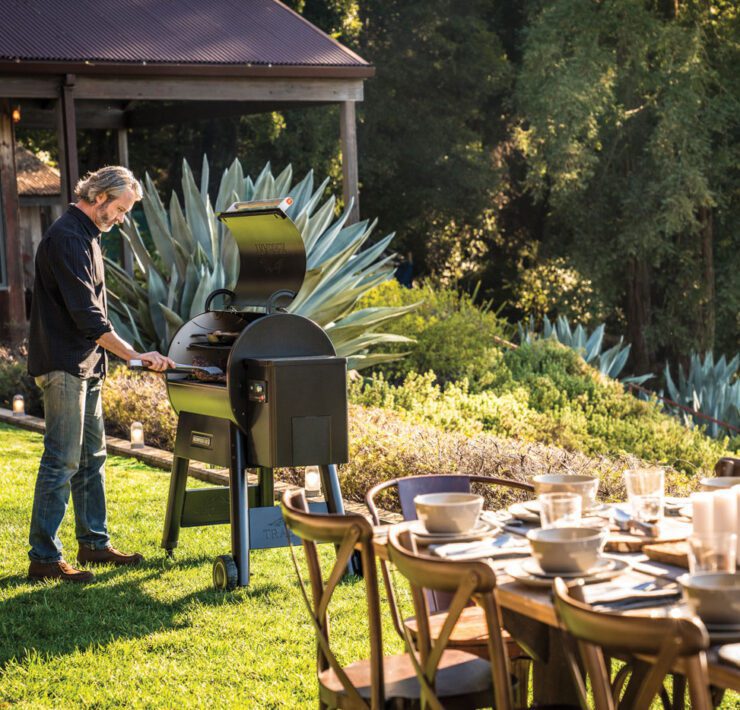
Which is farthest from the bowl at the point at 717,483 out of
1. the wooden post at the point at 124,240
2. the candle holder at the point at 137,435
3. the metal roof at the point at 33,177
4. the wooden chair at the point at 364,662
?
the metal roof at the point at 33,177

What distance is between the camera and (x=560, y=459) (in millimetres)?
8289

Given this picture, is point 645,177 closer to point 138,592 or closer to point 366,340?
point 366,340

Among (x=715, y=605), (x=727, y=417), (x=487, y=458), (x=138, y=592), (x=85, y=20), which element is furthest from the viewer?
(x=85, y=20)

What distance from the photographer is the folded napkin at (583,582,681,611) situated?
3.07 meters

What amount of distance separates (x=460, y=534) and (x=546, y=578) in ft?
1.91

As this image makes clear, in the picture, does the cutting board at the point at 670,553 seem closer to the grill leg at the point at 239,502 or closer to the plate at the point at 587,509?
the plate at the point at 587,509

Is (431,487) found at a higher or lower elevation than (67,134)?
lower

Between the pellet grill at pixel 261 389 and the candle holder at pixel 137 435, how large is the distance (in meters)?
3.36

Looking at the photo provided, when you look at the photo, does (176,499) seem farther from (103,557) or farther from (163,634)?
(163,634)

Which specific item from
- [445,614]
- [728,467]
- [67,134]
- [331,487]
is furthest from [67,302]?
[67,134]

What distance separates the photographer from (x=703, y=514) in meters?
3.33

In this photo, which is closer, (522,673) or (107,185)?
(522,673)

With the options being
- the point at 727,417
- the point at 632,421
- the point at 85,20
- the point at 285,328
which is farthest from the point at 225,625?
the point at 85,20

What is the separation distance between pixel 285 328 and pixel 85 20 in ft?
33.6
